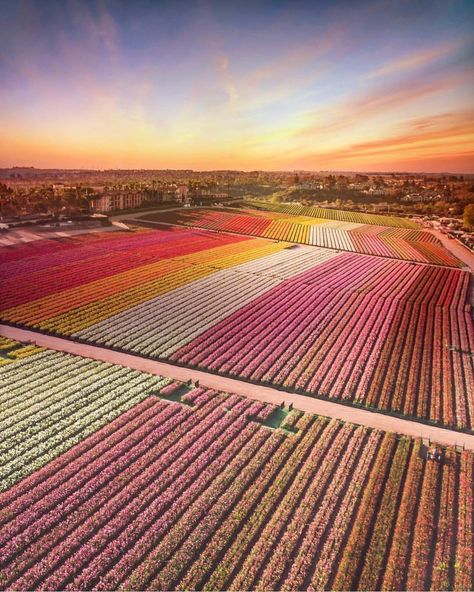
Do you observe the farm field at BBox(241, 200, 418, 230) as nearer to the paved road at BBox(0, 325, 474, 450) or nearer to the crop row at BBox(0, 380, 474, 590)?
the paved road at BBox(0, 325, 474, 450)

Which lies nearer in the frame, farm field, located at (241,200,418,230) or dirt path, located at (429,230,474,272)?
dirt path, located at (429,230,474,272)

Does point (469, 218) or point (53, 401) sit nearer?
point (53, 401)

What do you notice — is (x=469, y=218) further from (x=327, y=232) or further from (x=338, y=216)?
(x=327, y=232)

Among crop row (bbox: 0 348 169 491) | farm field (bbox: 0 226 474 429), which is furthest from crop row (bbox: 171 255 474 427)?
crop row (bbox: 0 348 169 491)

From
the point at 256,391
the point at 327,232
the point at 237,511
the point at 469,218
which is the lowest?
the point at 237,511

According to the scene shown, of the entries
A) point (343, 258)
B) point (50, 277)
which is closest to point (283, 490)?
point (50, 277)

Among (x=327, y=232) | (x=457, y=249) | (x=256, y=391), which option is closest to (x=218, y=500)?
(x=256, y=391)

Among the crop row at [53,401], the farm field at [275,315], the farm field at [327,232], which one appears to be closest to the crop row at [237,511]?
the crop row at [53,401]
